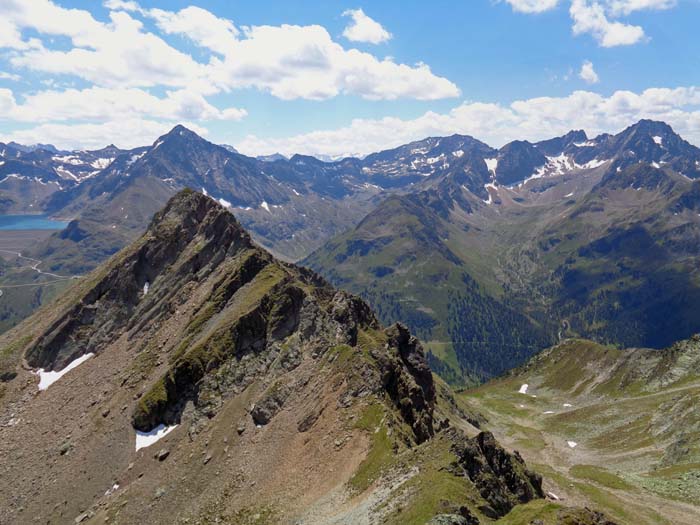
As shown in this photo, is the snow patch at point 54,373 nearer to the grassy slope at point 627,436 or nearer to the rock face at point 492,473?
the rock face at point 492,473

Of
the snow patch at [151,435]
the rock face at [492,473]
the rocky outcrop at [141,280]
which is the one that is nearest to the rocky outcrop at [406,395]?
the rock face at [492,473]

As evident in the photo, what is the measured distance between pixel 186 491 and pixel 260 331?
33976mm

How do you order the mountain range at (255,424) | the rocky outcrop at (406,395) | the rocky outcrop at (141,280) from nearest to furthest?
1. the mountain range at (255,424)
2. the rocky outcrop at (406,395)
3. the rocky outcrop at (141,280)

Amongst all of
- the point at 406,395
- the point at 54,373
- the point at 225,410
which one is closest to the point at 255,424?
the point at 225,410

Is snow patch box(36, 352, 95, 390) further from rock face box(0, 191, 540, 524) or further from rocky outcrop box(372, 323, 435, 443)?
rocky outcrop box(372, 323, 435, 443)

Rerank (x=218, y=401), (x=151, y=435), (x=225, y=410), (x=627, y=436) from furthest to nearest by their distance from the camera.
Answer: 1. (x=627, y=436)
2. (x=218, y=401)
3. (x=151, y=435)
4. (x=225, y=410)

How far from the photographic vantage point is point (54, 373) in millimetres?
120938

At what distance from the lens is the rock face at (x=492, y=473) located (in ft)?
176

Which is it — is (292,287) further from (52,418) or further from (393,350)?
(52,418)

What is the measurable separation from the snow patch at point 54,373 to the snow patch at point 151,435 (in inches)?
1611

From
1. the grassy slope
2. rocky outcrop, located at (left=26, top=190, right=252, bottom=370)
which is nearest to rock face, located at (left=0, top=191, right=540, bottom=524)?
rocky outcrop, located at (left=26, top=190, right=252, bottom=370)

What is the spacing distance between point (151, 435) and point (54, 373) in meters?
47.1

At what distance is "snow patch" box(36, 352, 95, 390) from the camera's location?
117 metres

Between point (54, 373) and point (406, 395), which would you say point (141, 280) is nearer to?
point (54, 373)
